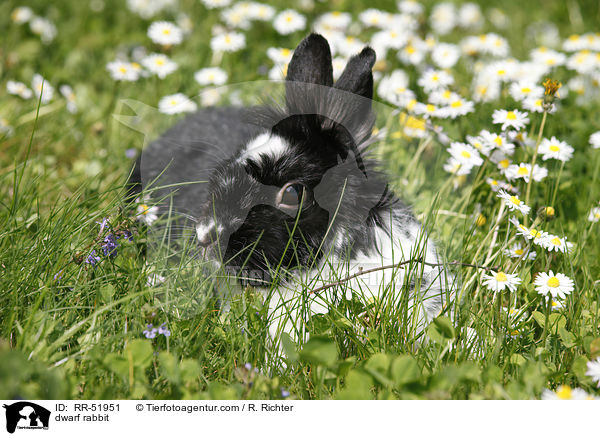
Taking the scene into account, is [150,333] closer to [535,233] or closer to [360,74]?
[360,74]

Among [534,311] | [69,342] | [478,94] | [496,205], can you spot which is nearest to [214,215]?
[69,342]

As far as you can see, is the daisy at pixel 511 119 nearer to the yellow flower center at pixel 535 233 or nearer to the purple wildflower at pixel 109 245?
the yellow flower center at pixel 535 233

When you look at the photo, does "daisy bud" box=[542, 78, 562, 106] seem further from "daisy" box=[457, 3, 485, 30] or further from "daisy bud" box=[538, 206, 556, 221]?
"daisy" box=[457, 3, 485, 30]

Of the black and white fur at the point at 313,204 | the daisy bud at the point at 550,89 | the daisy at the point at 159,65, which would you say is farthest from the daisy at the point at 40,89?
the daisy bud at the point at 550,89

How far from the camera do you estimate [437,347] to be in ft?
7.25

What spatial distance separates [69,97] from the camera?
4.45 m

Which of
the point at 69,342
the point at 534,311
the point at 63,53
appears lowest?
the point at 69,342

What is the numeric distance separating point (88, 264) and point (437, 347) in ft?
4.95

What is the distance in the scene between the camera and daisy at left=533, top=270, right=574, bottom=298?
2.33 m

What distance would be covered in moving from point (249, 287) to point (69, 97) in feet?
9.53

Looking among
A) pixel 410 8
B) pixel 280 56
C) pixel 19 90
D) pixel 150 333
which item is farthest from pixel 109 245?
pixel 410 8
